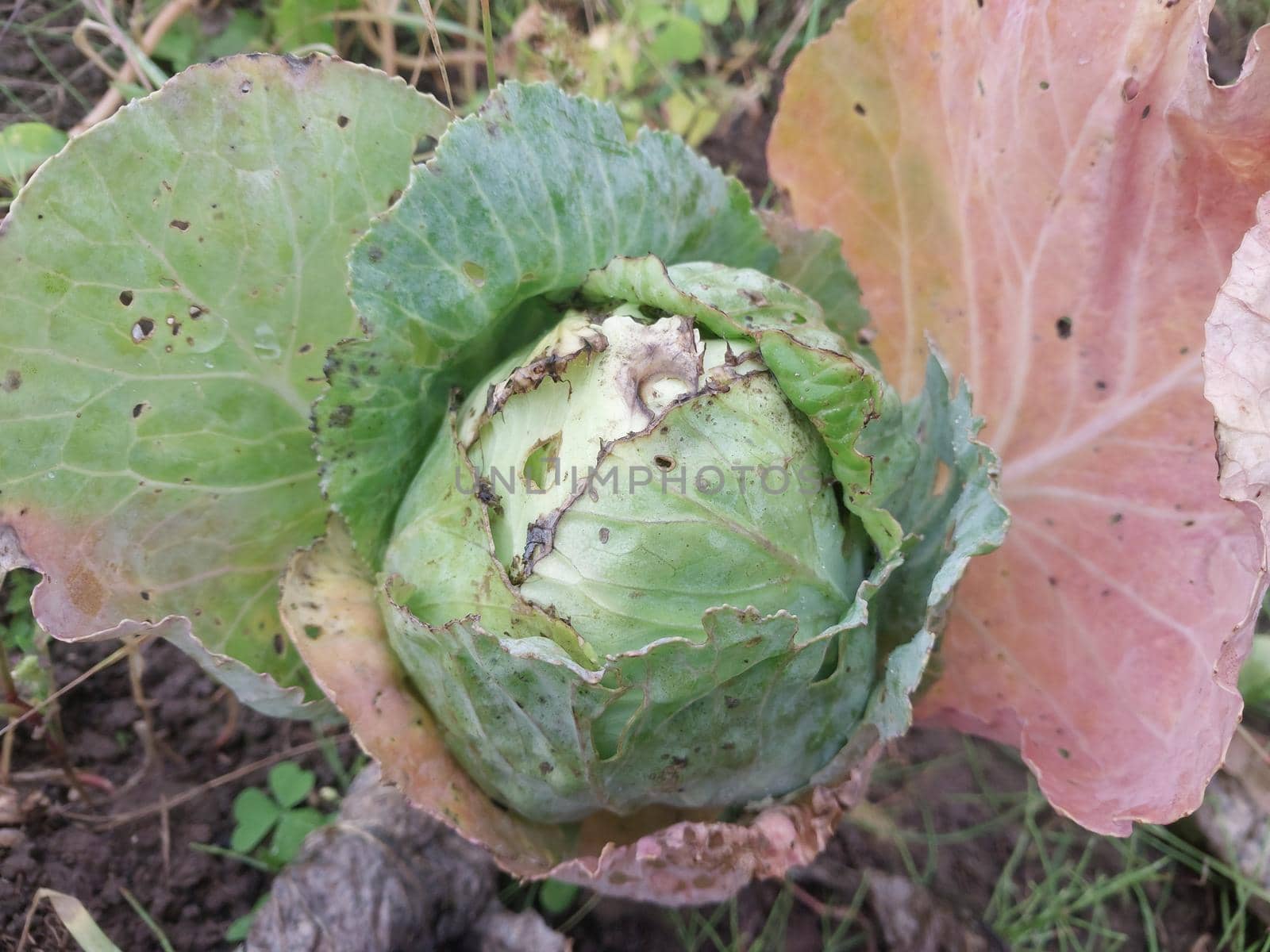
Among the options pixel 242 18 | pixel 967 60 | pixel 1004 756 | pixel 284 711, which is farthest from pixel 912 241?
pixel 242 18

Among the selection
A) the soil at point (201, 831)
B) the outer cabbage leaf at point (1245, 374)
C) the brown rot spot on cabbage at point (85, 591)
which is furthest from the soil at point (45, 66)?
the outer cabbage leaf at point (1245, 374)

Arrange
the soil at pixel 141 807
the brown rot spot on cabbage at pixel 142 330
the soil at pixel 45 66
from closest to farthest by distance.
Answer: the brown rot spot on cabbage at pixel 142 330
the soil at pixel 141 807
the soil at pixel 45 66

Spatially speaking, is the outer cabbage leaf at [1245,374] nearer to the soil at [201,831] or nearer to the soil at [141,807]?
the soil at [201,831]

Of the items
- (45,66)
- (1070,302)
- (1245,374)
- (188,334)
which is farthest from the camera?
(45,66)

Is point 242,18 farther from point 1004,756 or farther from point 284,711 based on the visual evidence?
point 1004,756

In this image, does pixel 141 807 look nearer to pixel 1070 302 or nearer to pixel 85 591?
pixel 85 591

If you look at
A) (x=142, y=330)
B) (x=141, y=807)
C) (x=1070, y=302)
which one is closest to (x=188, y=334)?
(x=142, y=330)

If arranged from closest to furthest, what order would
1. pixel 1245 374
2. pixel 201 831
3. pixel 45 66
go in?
pixel 1245 374 < pixel 201 831 < pixel 45 66

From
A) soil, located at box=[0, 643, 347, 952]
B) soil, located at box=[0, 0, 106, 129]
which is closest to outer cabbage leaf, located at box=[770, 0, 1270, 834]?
soil, located at box=[0, 643, 347, 952]
